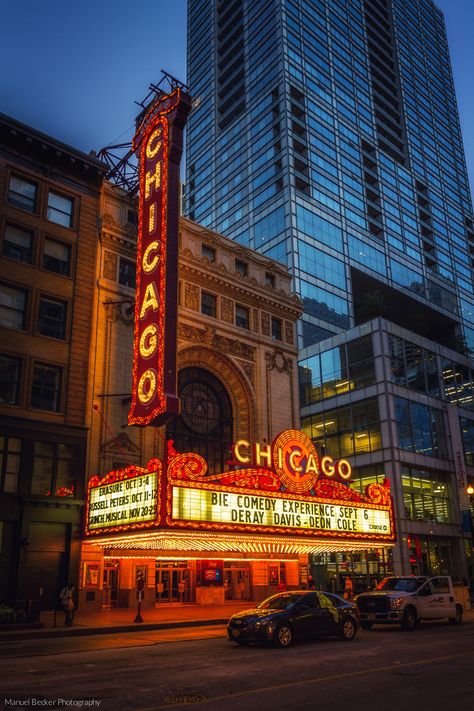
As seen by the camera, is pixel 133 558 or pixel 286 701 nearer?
pixel 286 701

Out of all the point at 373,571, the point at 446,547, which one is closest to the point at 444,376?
the point at 446,547

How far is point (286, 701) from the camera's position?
928cm

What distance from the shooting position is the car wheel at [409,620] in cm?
2061

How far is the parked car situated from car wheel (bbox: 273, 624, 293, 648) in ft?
19.4

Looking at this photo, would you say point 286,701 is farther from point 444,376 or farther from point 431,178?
point 431,178

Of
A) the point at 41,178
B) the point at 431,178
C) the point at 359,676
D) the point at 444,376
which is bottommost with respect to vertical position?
Result: the point at 359,676

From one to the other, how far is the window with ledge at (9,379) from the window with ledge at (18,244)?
5.21 meters

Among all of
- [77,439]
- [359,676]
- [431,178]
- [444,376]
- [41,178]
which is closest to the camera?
[359,676]

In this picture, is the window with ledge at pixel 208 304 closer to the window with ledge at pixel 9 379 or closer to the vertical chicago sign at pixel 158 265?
the vertical chicago sign at pixel 158 265

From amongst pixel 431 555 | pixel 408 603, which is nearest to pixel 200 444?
pixel 408 603

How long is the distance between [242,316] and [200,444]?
9.29 meters

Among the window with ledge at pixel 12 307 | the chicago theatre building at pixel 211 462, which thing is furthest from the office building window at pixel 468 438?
the window with ledge at pixel 12 307

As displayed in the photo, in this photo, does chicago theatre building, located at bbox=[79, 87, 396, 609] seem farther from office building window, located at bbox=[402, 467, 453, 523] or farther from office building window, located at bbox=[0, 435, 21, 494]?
office building window, located at bbox=[402, 467, 453, 523]

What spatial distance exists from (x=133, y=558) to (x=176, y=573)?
13.5 ft
